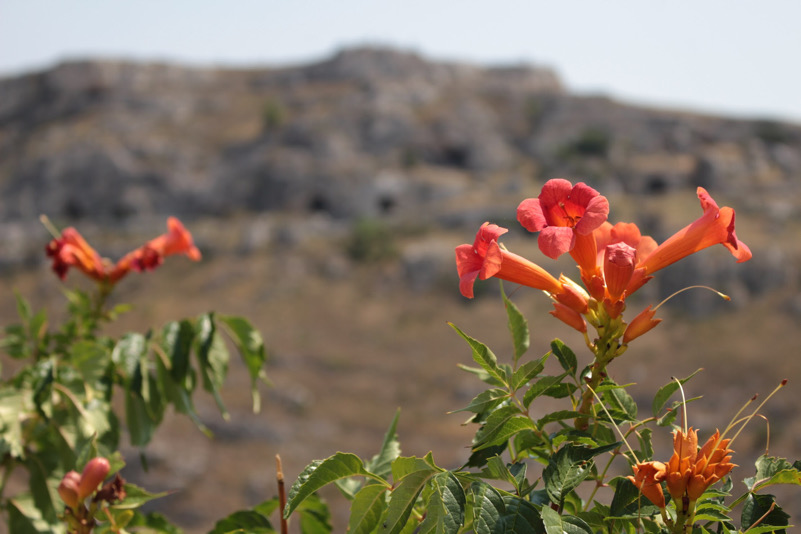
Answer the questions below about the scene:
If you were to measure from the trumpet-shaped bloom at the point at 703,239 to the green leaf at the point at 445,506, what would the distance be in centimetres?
60

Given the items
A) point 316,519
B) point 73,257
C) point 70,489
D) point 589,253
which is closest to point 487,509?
point 589,253

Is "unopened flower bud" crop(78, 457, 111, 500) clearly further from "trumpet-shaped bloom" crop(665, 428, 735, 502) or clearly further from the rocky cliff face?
the rocky cliff face

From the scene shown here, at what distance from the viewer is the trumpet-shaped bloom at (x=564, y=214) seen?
1.18 metres

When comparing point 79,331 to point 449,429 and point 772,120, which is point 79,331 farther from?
point 772,120

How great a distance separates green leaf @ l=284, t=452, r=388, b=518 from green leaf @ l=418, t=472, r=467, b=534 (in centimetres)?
12

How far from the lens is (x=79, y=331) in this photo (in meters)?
2.62

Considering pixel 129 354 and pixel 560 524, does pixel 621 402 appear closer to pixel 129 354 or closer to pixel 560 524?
pixel 560 524

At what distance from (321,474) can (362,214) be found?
3560 cm

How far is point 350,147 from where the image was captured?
40.5 meters

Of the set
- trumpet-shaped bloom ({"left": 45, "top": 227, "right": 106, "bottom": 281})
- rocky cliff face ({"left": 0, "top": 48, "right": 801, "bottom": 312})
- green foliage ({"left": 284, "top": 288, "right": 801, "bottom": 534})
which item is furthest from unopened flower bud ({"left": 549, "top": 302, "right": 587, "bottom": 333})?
rocky cliff face ({"left": 0, "top": 48, "right": 801, "bottom": 312})

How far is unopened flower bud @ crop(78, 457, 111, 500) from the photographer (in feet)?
4.51

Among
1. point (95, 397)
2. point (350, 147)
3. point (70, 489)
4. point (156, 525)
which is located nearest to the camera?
point (70, 489)

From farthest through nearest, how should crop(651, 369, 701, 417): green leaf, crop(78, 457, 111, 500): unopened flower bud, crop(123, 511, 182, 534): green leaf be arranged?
crop(123, 511, 182, 534): green leaf
crop(78, 457, 111, 500): unopened flower bud
crop(651, 369, 701, 417): green leaf

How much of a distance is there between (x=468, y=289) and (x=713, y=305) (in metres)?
24.0
